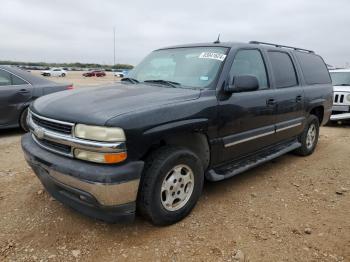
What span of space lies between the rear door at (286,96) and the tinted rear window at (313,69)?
41 centimetres

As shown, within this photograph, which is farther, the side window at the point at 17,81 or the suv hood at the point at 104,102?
the side window at the point at 17,81

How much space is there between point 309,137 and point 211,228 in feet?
10.8

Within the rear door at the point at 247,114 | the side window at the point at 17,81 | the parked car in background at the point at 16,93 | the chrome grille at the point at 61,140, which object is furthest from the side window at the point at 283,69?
the side window at the point at 17,81

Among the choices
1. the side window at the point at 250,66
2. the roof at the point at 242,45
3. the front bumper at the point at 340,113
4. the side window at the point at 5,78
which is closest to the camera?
the side window at the point at 250,66

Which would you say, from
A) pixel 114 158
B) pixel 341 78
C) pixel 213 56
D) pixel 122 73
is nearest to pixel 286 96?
pixel 213 56

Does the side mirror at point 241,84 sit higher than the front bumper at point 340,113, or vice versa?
the side mirror at point 241,84

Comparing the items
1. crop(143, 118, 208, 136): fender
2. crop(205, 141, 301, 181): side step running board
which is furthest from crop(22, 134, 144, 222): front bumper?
crop(205, 141, 301, 181): side step running board

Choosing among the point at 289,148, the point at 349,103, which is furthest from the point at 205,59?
the point at 349,103

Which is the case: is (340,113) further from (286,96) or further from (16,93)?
(16,93)

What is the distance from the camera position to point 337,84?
31.7ft

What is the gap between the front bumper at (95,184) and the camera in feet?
8.38

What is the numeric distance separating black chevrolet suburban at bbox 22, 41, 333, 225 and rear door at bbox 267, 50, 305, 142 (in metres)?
0.02

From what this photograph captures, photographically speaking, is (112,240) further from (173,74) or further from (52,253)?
(173,74)

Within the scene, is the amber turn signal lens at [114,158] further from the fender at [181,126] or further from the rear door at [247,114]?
the rear door at [247,114]
